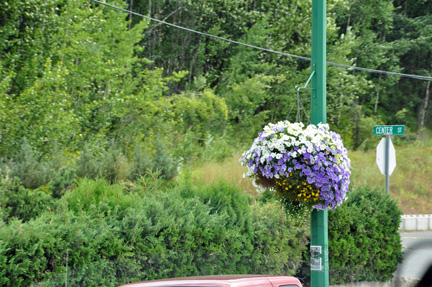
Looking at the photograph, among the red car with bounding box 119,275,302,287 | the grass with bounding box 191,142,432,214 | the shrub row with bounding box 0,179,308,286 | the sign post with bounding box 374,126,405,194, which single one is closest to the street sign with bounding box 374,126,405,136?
the sign post with bounding box 374,126,405,194

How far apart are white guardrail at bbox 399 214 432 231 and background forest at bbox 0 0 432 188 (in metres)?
5.27

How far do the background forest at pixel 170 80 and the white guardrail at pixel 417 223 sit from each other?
5267mm

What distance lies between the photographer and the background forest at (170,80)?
1332cm

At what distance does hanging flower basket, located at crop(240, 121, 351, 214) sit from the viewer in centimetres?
595

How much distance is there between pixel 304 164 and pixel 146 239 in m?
2.27

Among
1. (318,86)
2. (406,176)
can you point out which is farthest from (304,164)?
(406,176)

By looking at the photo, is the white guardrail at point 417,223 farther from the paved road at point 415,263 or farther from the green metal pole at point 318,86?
the green metal pole at point 318,86

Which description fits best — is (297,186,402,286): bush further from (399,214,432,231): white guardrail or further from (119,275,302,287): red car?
(399,214,432,231): white guardrail

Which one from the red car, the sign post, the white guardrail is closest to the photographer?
the red car

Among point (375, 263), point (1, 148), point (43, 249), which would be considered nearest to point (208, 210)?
point (43, 249)

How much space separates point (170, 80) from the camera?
30.0m

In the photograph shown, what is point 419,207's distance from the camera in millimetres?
22328

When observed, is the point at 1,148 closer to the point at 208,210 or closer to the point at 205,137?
the point at 208,210

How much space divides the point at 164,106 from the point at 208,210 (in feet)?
38.2
